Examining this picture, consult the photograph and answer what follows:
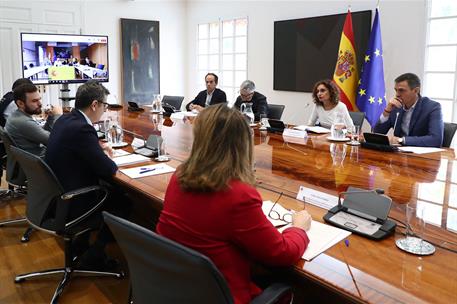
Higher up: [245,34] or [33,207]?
[245,34]

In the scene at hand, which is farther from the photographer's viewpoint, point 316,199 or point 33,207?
point 33,207

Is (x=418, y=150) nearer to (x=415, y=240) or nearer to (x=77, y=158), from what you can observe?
(x=415, y=240)

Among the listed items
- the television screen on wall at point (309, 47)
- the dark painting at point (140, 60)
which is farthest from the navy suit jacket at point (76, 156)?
the dark painting at point (140, 60)

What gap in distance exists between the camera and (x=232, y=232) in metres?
1.13

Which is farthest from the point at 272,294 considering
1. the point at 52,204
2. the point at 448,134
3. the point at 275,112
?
the point at 275,112

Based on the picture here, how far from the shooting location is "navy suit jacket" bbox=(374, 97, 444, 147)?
2.98 m

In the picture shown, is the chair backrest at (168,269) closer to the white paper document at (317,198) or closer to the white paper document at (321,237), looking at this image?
the white paper document at (321,237)

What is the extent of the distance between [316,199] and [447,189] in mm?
686

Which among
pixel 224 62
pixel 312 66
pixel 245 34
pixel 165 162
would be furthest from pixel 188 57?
pixel 165 162

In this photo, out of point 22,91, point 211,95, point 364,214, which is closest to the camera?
point 364,214

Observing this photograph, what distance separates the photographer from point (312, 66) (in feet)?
18.0

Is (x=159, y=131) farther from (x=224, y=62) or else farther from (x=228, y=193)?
(x=224, y=62)

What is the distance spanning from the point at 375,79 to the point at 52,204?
367 centimetres

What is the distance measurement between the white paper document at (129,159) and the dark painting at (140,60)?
4848 mm
